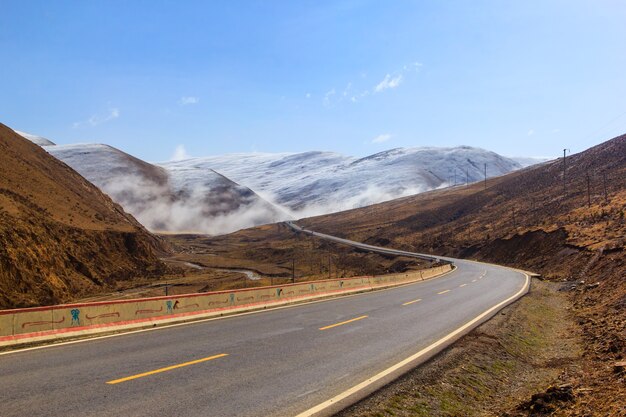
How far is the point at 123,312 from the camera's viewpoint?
46.9ft

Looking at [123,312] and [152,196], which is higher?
[152,196]

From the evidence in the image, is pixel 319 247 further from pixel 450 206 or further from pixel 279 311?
pixel 279 311

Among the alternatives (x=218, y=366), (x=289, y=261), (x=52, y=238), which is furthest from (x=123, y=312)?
(x=289, y=261)

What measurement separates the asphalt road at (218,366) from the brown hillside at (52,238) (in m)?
25.1

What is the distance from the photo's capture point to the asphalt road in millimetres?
7184

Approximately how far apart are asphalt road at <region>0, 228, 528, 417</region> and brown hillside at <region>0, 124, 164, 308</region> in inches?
988

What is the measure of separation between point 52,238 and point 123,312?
3794 centimetres

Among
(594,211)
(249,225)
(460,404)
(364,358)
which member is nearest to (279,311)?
(364,358)

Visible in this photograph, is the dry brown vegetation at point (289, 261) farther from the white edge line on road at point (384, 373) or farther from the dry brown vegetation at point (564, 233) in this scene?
the white edge line on road at point (384, 373)

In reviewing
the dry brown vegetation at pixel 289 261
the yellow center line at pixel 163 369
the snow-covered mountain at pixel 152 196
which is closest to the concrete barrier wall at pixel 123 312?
the yellow center line at pixel 163 369

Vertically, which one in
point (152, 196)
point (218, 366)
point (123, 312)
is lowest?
point (218, 366)

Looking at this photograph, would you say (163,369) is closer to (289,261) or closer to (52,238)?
(52,238)

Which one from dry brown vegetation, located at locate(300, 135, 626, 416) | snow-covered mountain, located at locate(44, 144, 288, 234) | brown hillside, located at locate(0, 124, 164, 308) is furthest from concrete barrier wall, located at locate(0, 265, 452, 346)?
snow-covered mountain, located at locate(44, 144, 288, 234)

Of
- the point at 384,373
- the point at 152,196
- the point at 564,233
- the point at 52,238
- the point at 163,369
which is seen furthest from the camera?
the point at 152,196
